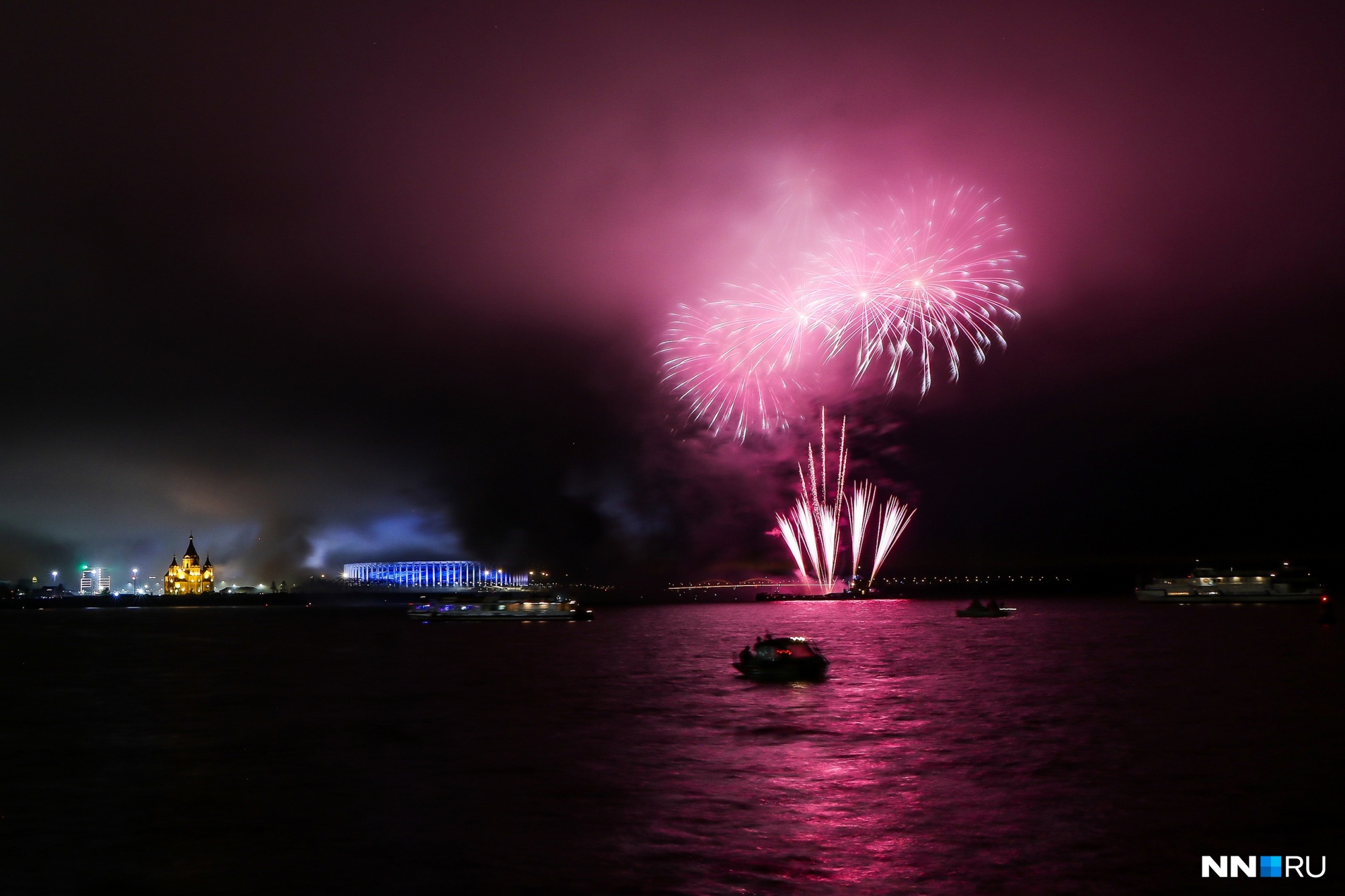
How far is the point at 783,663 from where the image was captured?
162 ft

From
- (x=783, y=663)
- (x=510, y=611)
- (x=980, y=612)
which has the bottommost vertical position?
(x=980, y=612)

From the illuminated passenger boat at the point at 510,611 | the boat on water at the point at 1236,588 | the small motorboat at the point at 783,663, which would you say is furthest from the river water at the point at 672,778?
the boat on water at the point at 1236,588

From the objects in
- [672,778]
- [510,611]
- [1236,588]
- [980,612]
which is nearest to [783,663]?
[672,778]

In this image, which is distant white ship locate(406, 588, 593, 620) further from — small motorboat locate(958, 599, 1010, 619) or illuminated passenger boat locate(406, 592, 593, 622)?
small motorboat locate(958, 599, 1010, 619)

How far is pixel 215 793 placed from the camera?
75.4 feet

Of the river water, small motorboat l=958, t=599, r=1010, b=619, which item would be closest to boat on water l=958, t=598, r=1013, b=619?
small motorboat l=958, t=599, r=1010, b=619

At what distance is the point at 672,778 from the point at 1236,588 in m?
162

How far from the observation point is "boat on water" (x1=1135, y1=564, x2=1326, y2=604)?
15338 centimetres

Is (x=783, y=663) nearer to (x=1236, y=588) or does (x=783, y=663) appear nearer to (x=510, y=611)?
(x=510, y=611)

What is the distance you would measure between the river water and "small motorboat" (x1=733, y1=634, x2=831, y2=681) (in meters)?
1.68

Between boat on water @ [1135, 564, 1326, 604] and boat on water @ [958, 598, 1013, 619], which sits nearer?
boat on water @ [958, 598, 1013, 619]

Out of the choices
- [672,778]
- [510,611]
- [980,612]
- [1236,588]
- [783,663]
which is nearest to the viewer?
[672,778]

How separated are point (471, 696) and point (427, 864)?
27.0m

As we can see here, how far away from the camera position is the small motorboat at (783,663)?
4922 cm
